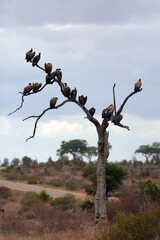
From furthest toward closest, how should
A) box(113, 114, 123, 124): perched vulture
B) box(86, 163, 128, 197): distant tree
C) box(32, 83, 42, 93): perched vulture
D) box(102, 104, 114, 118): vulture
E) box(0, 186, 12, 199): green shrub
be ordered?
box(0, 186, 12, 199): green shrub, box(86, 163, 128, 197): distant tree, box(32, 83, 42, 93): perched vulture, box(113, 114, 123, 124): perched vulture, box(102, 104, 114, 118): vulture

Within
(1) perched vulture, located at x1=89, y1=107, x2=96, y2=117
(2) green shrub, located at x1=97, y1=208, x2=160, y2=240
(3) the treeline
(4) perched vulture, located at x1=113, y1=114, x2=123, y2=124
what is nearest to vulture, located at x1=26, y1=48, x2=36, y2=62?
(1) perched vulture, located at x1=89, y1=107, x2=96, y2=117

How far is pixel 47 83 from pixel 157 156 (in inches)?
2429

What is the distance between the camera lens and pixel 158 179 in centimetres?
4628

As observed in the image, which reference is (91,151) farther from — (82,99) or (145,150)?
(82,99)

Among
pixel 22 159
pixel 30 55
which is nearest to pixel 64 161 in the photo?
pixel 22 159

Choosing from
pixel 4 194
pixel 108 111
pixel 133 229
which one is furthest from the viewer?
pixel 4 194

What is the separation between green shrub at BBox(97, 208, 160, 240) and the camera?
26.4 feet

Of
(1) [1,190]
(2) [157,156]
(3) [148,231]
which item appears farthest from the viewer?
(2) [157,156]

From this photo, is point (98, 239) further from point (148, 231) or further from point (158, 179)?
point (158, 179)

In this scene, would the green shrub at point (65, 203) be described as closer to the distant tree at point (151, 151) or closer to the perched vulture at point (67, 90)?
the perched vulture at point (67, 90)

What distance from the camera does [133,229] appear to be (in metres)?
8.30

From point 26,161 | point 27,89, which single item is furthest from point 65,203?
point 26,161

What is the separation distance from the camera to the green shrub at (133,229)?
26.4 ft

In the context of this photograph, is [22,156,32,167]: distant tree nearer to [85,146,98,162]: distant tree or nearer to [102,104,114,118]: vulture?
[85,146,98,162]: distant tree
